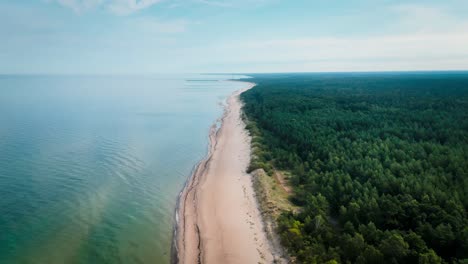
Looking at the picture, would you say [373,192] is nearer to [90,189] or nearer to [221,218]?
[221,218]

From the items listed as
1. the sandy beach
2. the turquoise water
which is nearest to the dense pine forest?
the sandy beach

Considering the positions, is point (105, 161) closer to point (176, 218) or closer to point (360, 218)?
point (176, 218)

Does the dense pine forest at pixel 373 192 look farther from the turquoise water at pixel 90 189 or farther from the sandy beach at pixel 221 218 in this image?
the turquoise water at pixel 90 189

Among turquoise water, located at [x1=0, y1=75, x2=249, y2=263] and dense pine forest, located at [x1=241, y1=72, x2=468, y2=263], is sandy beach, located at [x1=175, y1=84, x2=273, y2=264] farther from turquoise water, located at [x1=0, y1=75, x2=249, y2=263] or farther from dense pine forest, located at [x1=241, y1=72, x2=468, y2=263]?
dense pine forest, located at [x1=241, y1=72, x2=468, y2=263]

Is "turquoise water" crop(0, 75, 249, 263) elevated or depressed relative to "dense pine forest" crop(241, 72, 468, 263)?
depressed

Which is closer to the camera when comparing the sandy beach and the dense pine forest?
the dense pine forest

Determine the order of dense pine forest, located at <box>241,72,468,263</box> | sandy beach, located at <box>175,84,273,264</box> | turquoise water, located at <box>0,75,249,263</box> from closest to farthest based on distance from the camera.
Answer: dense pine forest, located at <box>241,72,468,263</box> → sandy beach, located at <box>175,84,273,264</box> → turquoise water, located at <box>0,75,249,263</box>

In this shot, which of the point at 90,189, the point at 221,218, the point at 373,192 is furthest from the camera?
the point at 90,189

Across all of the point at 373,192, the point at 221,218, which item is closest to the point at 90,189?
the point at 221,218

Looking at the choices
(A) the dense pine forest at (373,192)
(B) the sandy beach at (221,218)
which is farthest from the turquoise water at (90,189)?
(A) the dense pine forest at (373,192)
